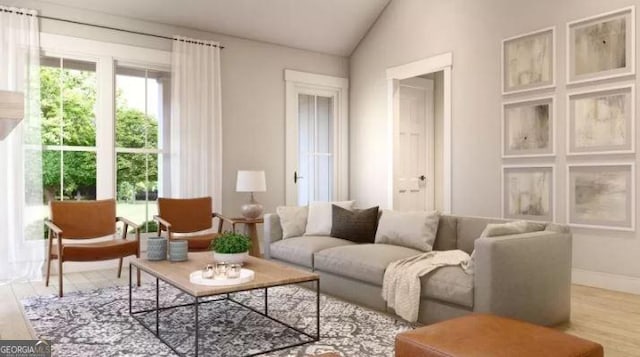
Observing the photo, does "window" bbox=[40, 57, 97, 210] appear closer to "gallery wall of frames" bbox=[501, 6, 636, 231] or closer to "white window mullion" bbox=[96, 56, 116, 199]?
"white window mullion" bbox=[96, 56, 116, 199]

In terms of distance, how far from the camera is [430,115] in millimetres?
7609

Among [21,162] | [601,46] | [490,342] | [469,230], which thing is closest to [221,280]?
[490,342]

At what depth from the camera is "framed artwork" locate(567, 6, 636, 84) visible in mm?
4312

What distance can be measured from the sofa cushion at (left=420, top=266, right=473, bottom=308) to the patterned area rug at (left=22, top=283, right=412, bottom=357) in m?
0.32

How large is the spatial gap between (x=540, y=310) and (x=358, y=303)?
1.29m

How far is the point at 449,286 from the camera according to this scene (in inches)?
123

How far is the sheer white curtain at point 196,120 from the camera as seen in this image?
5707 millimetres

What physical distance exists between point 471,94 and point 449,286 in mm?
3039

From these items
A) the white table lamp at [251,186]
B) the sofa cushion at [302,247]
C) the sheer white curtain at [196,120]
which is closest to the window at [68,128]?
the sheer white curtain at [196,120]

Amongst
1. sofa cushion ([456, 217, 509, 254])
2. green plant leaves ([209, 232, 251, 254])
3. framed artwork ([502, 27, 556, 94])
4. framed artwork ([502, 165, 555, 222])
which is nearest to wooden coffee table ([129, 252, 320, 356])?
green plant leaves ([209, 232, 251, 254])

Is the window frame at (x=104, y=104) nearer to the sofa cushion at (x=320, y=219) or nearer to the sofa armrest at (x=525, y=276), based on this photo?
the sofa cushion at (x=320, y=219)

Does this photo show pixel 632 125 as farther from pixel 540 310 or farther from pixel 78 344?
pixel 78 344

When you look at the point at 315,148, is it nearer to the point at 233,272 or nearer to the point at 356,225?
the point at 356,225

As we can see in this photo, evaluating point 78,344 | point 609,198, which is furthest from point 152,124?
point 609,198
